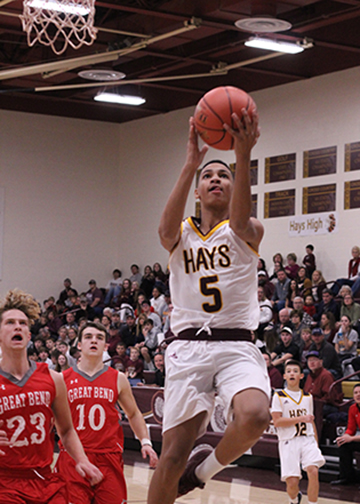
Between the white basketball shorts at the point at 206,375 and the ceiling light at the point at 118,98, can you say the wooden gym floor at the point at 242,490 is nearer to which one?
the white basketball shorts at the point at 206,375

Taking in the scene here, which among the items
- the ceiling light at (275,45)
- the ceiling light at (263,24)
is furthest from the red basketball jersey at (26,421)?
the ceiling light at (275,45)

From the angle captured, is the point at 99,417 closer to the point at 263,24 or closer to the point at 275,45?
the point at 263,24

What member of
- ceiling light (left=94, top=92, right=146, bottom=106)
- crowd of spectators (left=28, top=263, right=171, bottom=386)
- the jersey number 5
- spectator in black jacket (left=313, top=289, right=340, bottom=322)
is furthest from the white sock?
ceiling light (left=94, top=92, right=146, bottom=106)

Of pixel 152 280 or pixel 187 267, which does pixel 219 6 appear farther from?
pixel 187 267

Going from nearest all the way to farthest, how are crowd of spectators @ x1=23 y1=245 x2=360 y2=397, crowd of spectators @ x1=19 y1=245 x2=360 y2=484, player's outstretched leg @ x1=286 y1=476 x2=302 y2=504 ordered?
player's outstretched leg @ x1=286 y1=476 x2=302 y2=504
crowd of spectators @ x1=19 y1=245 x2=360 y2=484
crowd of spectators @ x1=23 y1=245 x2=360 y2=397

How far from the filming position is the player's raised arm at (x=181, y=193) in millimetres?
4527

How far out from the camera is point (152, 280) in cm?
2238

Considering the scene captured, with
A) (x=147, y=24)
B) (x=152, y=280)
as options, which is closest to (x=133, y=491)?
(x=147, y=24)

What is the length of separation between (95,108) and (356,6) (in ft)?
39.5

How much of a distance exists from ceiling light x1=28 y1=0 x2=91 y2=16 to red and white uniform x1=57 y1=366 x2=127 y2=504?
5.79 metres

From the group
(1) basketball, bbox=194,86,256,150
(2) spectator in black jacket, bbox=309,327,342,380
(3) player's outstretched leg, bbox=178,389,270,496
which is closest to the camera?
(3) player's outstretched leg, bbox=178,389,270,496

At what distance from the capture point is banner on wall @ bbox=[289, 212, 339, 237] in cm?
1931

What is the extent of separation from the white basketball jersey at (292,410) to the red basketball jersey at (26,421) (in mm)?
4532

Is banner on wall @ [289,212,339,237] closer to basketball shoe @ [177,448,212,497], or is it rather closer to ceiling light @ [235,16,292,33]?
ceiling light @ [235,16,292,33]
